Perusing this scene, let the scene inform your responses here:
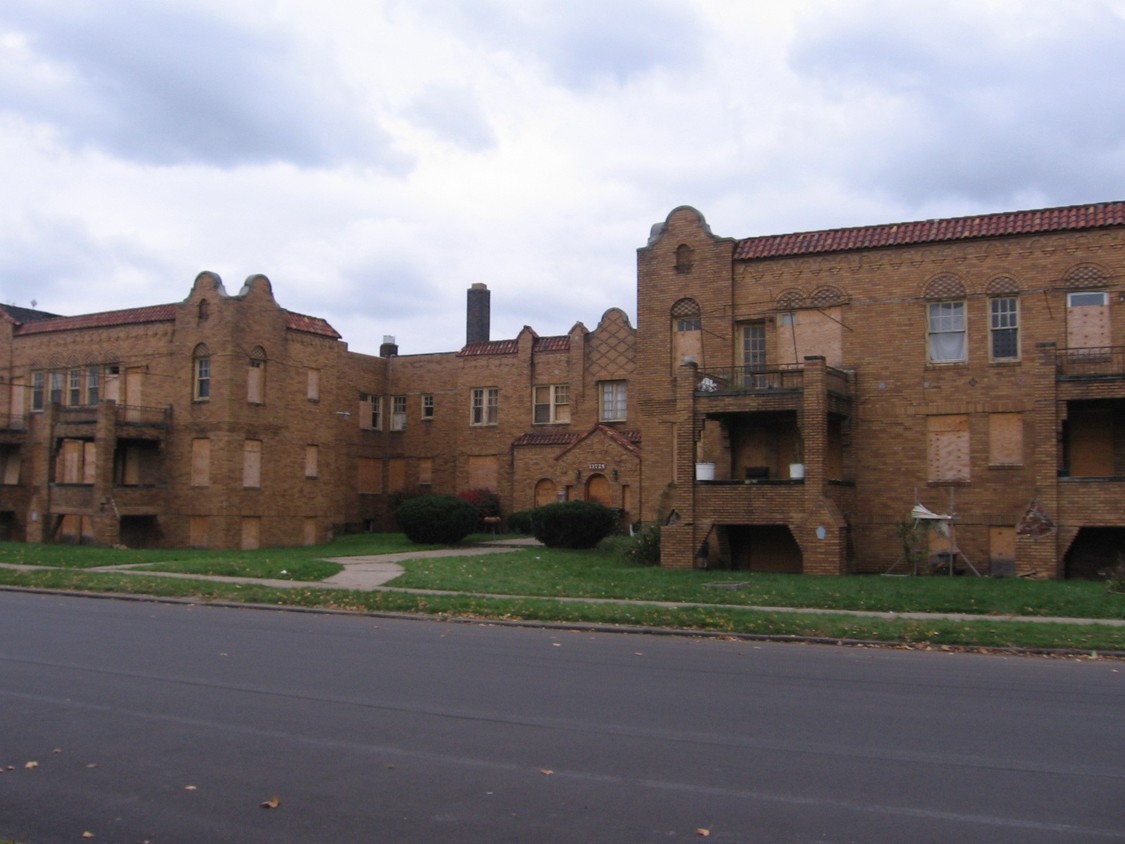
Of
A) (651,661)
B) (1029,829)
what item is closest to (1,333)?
(651,661)

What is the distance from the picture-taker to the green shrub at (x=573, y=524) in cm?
3350

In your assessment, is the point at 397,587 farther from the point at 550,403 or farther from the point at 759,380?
the point at 550,403

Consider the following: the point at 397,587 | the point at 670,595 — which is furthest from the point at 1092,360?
the point at 397,587

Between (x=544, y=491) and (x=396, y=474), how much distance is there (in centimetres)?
951

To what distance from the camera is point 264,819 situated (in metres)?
6.98

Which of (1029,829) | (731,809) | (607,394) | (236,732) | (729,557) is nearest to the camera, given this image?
(1029,829)

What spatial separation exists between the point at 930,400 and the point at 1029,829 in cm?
2273

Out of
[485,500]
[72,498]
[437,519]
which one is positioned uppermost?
[485,500]

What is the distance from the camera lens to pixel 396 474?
172ft

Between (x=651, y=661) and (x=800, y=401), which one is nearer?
(x=651, y=661)

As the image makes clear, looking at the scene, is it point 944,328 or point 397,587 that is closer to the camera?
point 397,587

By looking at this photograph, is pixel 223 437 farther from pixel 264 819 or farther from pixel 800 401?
pixel 264 819

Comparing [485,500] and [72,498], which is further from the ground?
[485,500]

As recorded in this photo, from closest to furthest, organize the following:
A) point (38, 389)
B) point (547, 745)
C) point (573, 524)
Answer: point (547, 745) < point (573, 524) < point (38, 389)
